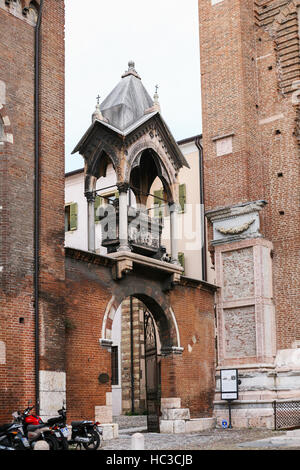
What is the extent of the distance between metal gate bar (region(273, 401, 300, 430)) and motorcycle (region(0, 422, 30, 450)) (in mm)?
8804

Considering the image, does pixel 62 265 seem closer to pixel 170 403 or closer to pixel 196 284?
pixel 170 403

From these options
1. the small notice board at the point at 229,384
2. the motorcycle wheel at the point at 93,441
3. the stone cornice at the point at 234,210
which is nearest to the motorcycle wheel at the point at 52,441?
the motorcycle wheel at the point at 93,441

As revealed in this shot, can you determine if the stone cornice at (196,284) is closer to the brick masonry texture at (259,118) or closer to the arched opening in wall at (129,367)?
the brick masonry texture at (259,118)

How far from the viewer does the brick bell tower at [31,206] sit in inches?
589

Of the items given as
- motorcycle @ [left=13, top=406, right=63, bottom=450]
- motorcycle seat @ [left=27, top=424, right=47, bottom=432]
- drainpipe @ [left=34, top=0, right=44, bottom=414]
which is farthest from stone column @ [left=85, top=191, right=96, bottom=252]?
motorcycle seat @ [left=27, top=424, right=47, bottom=432]

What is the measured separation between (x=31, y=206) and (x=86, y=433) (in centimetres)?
486

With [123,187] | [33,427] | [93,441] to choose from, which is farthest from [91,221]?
[33,427]

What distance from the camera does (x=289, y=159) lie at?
21812mm

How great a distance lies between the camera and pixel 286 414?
65.0 feet

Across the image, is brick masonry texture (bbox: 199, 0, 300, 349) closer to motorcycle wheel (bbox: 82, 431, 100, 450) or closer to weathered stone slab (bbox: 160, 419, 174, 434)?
weathered stone slab (bbox: 160, 419, 174, 434)
